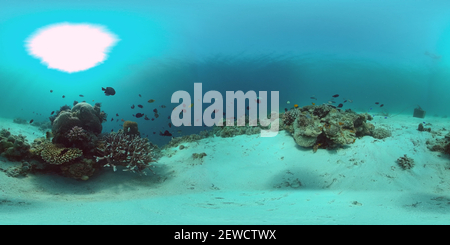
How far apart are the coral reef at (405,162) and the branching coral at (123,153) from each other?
807cm

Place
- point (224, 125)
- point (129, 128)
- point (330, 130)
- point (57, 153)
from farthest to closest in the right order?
point (224, 125)
point (129, 128)
point (330, 130)
point (57, 153)

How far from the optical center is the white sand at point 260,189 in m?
3.18

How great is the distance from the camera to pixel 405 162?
19.6ft

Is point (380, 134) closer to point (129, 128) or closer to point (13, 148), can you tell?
point (129, 128)

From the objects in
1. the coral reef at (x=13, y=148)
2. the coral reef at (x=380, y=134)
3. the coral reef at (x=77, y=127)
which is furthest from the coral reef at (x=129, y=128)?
the coral reef at (x=380, y=134)

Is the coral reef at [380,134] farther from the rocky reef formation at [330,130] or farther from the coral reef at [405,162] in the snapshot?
the coral reef at [405,162]

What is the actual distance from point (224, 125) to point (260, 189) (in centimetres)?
615

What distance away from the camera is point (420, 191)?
16.8ft

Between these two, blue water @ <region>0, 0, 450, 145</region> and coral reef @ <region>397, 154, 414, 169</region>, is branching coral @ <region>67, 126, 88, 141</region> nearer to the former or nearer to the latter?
blue water @ <region>0, 0, 450, 145</region>

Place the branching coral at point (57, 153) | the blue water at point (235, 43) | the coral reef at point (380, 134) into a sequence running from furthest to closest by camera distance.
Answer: the blue water at point (235, 43)
the coral reef at point (380, 134)
the branching coral at point (57, 153)

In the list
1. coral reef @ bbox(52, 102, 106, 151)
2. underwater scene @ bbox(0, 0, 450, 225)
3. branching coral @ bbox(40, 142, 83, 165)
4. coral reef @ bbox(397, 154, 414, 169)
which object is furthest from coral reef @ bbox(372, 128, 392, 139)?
branching coral @ bbox(40, 142, 83, 165)

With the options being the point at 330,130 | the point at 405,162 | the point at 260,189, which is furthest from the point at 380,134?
the point at 260,189

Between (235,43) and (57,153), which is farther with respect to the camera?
(235,43)
